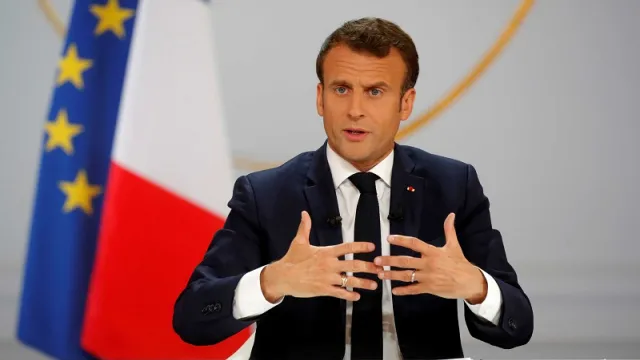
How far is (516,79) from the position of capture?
3154 mm

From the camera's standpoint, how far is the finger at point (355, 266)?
1771 mm

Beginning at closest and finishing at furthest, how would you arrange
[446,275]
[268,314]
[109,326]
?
[446,275] < [268,314] < [109,326]

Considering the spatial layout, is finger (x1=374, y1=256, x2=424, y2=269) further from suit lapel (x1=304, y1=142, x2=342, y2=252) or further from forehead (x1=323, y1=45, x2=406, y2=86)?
forehead (x1=323, y1=45, x2=406, y2=86)

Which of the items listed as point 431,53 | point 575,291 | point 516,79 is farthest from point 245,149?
point 575,291

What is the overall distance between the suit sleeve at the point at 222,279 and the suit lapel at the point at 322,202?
0.17 meters

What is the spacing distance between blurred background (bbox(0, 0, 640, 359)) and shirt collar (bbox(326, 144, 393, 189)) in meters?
0.97

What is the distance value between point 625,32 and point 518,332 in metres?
1.73

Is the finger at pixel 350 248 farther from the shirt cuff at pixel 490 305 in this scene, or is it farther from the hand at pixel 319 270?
the shirt cuff at pixel 490 305

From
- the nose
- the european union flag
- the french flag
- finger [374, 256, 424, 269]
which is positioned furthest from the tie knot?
the european union flag

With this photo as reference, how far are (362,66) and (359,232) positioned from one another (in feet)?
1.52

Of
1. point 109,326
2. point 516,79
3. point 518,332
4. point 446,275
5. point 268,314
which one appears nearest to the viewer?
point 446,275

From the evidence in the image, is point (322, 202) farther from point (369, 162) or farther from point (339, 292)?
point (339, 292)

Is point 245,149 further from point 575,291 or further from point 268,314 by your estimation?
point 575,291

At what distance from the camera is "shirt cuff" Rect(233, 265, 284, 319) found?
1901mm
